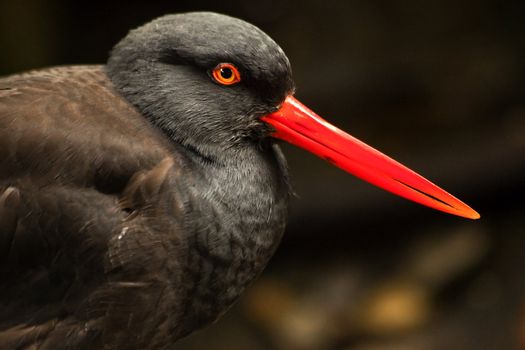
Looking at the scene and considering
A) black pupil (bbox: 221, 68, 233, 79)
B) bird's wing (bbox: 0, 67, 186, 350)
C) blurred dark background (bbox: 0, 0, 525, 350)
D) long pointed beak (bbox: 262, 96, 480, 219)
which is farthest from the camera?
blurred dark background (bbox: 0, 0, 525, 350)

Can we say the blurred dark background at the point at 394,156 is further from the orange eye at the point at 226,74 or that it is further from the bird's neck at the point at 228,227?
the orange eye at the point at 226,74

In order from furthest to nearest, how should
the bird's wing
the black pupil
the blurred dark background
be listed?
1. the blurred dark background
2. the black pupil
3. the bird's wing

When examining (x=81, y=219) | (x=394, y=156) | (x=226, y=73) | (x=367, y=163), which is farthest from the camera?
(x=394, y=156)

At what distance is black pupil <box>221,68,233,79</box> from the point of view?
2398 millimetres

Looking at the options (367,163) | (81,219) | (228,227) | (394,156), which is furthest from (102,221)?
(394,156)

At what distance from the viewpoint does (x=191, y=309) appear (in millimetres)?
2469

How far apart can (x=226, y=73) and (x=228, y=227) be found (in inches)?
17.0

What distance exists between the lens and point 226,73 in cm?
241

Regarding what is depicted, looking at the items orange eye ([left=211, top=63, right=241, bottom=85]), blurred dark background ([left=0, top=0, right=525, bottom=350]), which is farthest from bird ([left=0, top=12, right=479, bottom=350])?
blurred dark background ([left=0, top=0, right=525, bottom=350])

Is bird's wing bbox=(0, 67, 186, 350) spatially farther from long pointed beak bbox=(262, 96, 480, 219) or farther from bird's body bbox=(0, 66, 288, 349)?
long pointed beak bbox=(262, 96, 480, 219)

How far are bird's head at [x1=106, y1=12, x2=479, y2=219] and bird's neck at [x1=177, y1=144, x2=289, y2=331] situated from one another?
7 cm

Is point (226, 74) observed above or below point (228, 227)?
above

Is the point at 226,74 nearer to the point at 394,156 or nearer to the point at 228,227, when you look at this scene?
the point at 228,227

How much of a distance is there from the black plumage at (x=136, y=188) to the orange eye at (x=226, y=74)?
2 centimetres
